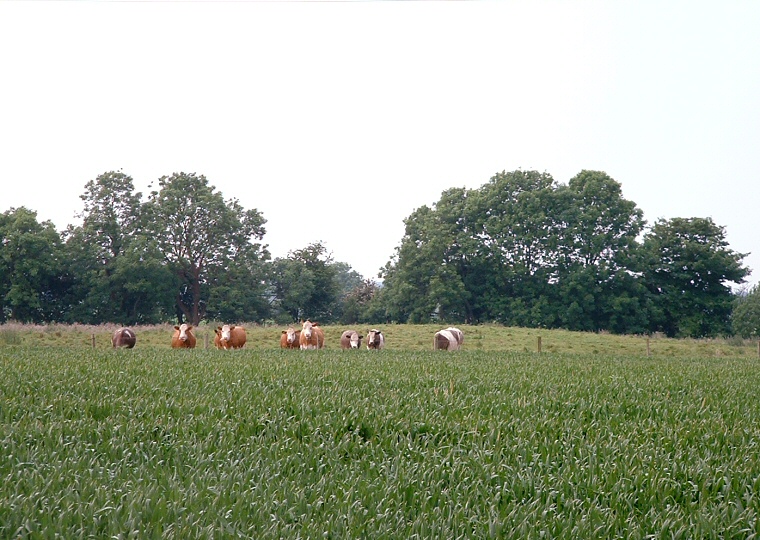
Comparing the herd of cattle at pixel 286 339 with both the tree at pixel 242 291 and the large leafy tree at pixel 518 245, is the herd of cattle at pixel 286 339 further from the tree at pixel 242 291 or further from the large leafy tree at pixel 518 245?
the tree at pixel 242 291

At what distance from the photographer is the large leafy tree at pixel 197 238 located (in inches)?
2174

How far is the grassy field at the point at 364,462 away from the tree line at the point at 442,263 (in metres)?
43.4

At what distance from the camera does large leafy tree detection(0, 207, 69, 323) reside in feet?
157

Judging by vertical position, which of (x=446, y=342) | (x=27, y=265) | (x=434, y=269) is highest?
(x=434, y=269)

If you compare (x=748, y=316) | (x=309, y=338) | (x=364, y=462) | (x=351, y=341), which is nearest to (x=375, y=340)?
(x=351, y=341)

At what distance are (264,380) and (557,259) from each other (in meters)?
45.9

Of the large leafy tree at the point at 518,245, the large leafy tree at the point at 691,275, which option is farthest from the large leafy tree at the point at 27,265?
the large leafy tree at the point at 691,275

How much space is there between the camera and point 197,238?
186ft

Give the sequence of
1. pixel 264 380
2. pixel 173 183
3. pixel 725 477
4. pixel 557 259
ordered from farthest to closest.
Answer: pixel 173 183, pixel 557 259, pixel 264 380, pixel 725 477

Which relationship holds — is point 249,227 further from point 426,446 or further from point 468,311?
point 426,446

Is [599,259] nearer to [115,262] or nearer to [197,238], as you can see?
[197,238]

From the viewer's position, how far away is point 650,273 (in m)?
54.3

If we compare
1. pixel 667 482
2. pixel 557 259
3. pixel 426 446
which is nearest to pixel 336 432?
pixel 426 446

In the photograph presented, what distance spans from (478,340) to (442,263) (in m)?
20.2
